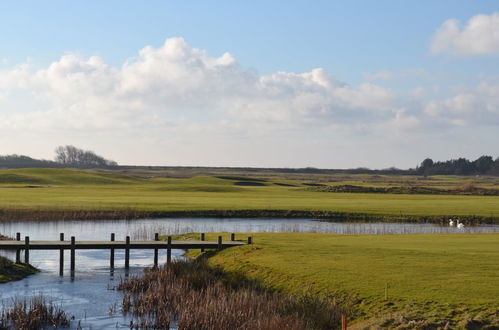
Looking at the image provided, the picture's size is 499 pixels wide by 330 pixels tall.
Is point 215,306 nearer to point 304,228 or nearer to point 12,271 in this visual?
point 12,271

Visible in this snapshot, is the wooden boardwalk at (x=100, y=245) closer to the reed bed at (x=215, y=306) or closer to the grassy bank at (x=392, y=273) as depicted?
the grassy bank at (x=392, y=273)

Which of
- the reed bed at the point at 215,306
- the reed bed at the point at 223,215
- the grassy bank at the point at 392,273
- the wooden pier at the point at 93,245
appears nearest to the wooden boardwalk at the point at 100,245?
the wooden pier at the point at 93,245

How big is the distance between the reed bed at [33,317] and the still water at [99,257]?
2.25 feet

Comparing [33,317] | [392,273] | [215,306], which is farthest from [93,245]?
[392,273]

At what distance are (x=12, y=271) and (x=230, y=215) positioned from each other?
4017 cm

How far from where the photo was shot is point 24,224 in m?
63.1

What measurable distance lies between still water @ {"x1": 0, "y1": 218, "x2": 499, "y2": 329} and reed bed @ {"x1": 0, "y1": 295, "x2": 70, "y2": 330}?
27.0 inches

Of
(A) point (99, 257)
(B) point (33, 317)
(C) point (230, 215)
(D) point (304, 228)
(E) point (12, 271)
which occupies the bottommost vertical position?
(A) point (99, 257)

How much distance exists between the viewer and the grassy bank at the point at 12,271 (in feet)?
116

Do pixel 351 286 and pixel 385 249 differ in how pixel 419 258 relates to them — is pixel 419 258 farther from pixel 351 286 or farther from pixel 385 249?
pixel 351 286

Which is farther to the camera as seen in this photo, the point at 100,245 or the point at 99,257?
the point at 99,257

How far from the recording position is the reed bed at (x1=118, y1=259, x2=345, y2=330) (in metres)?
24.2

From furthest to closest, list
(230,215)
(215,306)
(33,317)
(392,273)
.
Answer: (230,215) → (392,273) → (33,317) → (215,306)

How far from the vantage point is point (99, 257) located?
45.5 m
